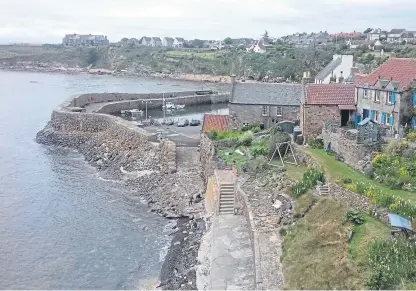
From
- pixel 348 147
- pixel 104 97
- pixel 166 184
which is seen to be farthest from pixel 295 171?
pixel 104 97

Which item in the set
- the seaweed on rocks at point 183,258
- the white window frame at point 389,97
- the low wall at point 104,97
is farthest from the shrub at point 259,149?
the low wall at point 104,97

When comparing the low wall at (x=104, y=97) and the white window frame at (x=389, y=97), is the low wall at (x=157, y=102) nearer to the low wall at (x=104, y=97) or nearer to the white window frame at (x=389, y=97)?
the low wall at (x=104, y=97)

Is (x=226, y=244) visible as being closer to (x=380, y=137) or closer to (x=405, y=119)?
(x=380, y=137)

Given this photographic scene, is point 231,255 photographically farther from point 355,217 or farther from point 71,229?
point 71,229

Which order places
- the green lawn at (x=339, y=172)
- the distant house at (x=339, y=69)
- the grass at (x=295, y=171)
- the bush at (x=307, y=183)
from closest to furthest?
the green lawn at (x=339, y=172) < the bush at (x=307, y=183) < the grass at (x=295, y=171) < the distant house at (x=339, y=69)

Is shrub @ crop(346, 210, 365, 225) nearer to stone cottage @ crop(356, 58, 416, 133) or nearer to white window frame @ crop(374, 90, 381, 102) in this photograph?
stone cottage @ crop(356, 58, 416, 133)

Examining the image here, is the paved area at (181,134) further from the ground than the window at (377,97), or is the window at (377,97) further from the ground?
the window at (377,97)
